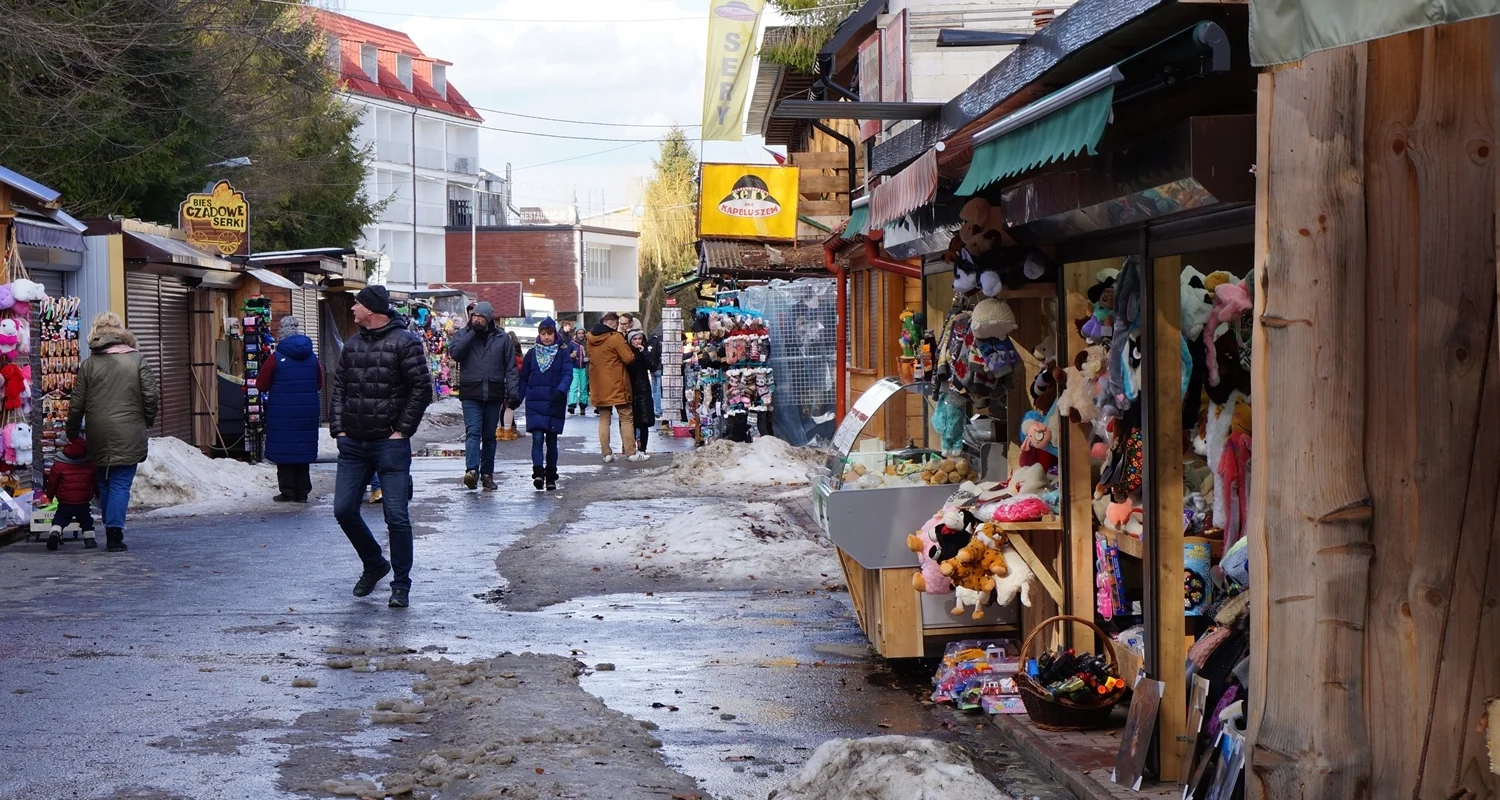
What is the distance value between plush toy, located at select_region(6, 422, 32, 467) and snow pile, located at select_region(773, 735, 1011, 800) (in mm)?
10151

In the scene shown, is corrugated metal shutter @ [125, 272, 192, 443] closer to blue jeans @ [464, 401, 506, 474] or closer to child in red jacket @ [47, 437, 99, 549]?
blue jeans @ [464, 401, 506, 474]

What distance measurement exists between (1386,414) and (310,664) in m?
6.19

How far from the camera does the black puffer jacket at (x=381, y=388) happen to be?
10.2 m

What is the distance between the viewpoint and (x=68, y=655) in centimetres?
854

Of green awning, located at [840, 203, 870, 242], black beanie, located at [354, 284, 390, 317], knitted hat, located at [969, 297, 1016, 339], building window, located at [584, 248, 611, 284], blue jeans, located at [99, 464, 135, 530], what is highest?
building window, located at [584, 248, 611, 284]

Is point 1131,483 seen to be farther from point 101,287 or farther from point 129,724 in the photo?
point 101,287

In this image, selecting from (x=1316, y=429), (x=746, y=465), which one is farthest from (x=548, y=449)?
(x=1316, y=429)

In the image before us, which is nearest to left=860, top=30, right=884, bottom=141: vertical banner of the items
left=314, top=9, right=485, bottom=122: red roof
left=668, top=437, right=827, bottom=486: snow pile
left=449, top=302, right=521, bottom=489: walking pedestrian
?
left=668, top=437, right=827, bottom=486: snow pile

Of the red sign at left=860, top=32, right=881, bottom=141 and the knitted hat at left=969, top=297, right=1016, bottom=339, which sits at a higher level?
the red sign at left=860, top=32, right=881, bottom=141

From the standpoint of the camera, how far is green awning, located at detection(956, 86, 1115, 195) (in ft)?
16.3

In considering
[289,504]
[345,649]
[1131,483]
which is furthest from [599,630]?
[289,504]

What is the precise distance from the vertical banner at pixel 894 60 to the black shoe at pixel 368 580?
8743mm

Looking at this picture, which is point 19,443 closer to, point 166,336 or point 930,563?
point 166,336

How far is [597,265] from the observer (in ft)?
294
